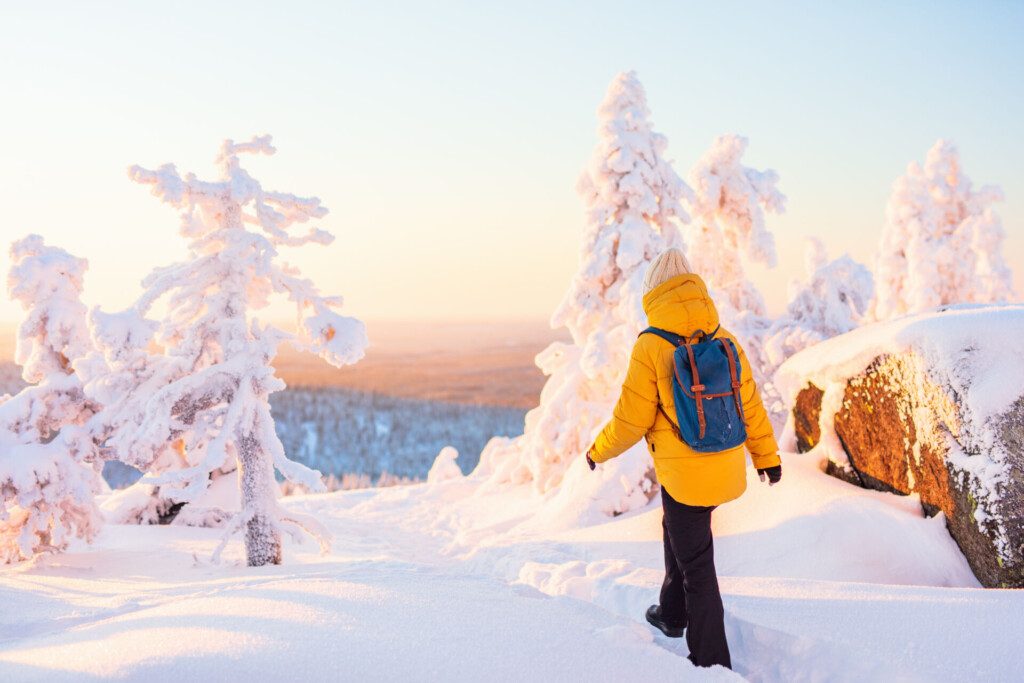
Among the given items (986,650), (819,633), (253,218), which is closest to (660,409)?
(819,633)

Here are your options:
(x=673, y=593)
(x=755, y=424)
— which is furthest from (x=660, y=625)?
(x=755, y=424)

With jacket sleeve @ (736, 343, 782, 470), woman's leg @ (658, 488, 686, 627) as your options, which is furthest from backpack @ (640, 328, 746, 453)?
woman's leg @ (658, 488, 686, 627)

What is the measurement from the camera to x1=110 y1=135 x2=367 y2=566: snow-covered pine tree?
7.79 metres

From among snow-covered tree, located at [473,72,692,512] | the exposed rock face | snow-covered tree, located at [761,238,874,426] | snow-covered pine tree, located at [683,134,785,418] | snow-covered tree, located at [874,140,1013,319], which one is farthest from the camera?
snow-covered tree, located at [874,140,1013,319]

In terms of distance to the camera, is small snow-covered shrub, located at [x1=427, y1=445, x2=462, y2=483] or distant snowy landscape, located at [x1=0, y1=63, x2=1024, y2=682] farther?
small snow-covered shrub, located at [x1=427, y1=445, x2=462, y2=483]

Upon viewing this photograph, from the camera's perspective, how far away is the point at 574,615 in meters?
3.84

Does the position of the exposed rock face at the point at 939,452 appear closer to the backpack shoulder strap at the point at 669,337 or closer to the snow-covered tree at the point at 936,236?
the backpack shoulder strap at the point at 669,337

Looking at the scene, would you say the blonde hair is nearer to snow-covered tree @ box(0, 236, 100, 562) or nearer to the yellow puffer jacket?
the yellow puffer jacket

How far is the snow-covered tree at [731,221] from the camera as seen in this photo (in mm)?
15172

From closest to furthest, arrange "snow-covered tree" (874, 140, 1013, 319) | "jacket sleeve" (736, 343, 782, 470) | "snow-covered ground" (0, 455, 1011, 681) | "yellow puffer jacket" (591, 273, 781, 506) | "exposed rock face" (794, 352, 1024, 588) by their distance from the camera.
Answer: "snow-covered ground" (0, 455, 1011, 681)
"yellow puffer jacket" (591, 273, 781, 506)
"jacket sleeve" (736, 343, 782, 470)
"exposed rock face" (794, 352, 1024, 588)
"snow-covered tree" (874, 140, 1013, 319)

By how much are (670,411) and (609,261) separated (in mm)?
9977

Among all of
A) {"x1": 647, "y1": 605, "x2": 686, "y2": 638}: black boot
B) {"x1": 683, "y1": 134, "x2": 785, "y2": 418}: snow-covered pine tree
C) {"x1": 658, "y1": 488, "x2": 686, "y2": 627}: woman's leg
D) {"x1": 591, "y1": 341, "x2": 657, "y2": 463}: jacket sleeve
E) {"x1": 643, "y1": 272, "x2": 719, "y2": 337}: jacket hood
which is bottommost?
{"x1": 647, "y1": 605, "x2": 686, "y2": 638}: black boot

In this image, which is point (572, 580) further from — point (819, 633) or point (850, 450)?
point (850, 450)

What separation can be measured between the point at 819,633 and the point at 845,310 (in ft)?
40.7
